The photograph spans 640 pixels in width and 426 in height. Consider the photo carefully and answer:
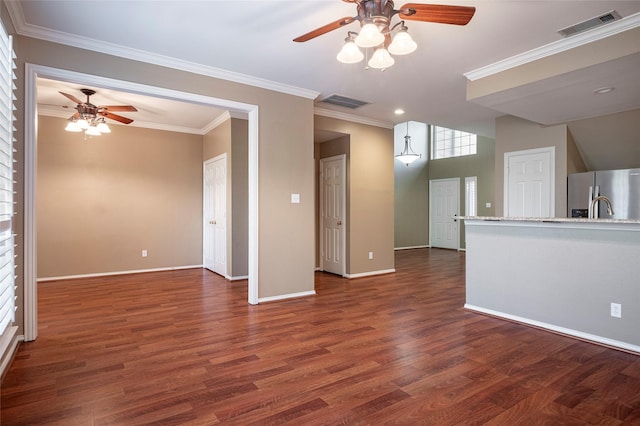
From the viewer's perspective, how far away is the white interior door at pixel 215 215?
19.4ft

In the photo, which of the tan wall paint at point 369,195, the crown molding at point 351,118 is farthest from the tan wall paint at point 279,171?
the tan wall paint at point 369,195

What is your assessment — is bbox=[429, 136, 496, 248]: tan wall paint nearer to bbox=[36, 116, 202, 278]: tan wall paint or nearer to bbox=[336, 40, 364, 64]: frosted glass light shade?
bbox=[36, 116, 202, 278]: tan wall paint

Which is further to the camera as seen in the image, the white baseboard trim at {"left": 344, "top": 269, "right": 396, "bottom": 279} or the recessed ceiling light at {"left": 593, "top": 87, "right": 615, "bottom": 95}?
the white baseboard trim at {"left": 344, "top": 269, "right": 396, "bottom": 279}

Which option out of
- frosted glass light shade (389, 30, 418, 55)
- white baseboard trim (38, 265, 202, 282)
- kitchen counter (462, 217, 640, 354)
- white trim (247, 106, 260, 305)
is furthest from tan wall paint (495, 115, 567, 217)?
white baseboard trim (38, 265, 202, 282)

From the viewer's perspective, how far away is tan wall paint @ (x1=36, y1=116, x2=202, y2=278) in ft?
18.1

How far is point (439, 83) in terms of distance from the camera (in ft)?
14.0

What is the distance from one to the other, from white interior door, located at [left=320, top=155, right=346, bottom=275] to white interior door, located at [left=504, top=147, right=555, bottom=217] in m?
2.71

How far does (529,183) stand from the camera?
18.0 feet

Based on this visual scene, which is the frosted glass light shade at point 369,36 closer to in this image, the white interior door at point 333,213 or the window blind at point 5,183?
the window blind at point 5,183

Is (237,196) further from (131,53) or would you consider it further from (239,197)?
(131,53)

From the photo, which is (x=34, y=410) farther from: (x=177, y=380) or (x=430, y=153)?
(x=430, y=153)

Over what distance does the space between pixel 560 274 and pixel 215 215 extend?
16.9ft

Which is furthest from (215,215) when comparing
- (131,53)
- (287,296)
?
(131,53)

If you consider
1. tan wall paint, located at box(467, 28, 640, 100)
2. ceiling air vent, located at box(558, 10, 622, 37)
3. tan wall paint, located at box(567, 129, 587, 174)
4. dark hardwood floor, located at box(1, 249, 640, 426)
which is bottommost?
dark hardwood floor, located at box(1, 249, 640, 426)
